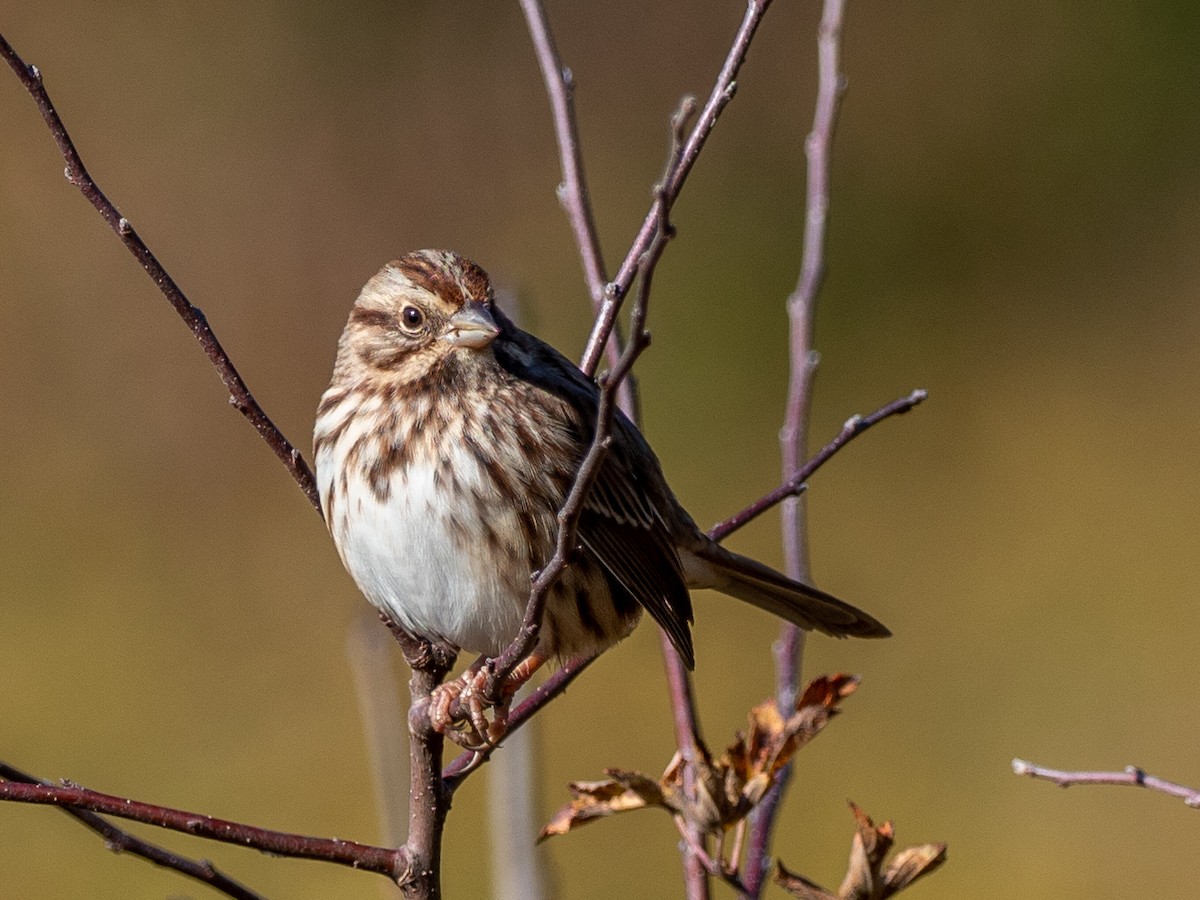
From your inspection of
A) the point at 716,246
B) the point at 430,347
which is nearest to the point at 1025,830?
the point at 716,246

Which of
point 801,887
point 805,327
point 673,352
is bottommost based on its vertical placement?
point 801,887

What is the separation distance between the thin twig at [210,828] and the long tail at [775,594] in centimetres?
138

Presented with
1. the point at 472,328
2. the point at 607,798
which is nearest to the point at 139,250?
the point at 472,328

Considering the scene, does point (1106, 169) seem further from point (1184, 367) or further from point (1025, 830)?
point (1025, 830)

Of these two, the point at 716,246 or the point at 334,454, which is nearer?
the point at 334,454

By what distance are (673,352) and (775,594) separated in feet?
13.4

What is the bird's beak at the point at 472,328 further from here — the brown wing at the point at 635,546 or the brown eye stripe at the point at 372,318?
the brown wing at the point at 635,546

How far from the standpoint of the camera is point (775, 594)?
376 cm

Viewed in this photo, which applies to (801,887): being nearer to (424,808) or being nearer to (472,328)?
(424,808)

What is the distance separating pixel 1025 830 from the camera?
19.9 feet

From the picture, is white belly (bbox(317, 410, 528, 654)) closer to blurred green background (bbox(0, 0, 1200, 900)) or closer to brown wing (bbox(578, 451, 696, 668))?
brown wing (bbox(578, 451, 696, 668))

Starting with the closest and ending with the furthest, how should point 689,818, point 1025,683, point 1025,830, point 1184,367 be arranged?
1. point 689,818
2. point 1025,830
3. point 1025,683
4. point 1184,367

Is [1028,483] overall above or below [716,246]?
below

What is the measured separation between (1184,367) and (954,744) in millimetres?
2496
